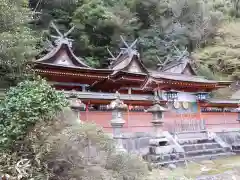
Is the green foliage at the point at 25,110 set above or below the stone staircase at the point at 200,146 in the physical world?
above

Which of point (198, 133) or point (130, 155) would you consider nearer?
point (130, 155)

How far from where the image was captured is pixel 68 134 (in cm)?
625

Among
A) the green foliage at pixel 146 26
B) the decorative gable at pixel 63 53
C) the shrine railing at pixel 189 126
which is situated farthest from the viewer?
the green foliage at pixel 146 26

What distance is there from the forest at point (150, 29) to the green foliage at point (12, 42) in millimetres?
8889

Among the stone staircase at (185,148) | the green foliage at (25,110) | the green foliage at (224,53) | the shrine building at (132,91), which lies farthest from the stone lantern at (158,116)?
the green foliage at (224,53)

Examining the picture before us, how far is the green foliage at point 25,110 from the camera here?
5988mm

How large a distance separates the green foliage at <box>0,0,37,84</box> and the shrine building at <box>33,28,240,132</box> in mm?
1934

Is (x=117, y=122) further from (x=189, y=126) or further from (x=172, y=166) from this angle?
(x=189, y=126)

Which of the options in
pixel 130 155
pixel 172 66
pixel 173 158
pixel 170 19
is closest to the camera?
pixel 130 155

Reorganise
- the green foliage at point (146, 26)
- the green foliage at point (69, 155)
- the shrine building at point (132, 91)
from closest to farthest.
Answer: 1. the green foliage at point (69, 155)
2. the shrine building at point (132, 91)
3. the green foliage at point (146, 26)

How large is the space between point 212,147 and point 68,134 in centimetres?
1217

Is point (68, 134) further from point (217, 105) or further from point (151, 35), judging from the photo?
point (151, 35)

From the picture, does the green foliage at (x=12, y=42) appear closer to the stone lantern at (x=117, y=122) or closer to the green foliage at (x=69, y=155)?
the stone lantern at (x=117, y=122)

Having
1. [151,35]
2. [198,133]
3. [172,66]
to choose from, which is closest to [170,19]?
[151,35]
